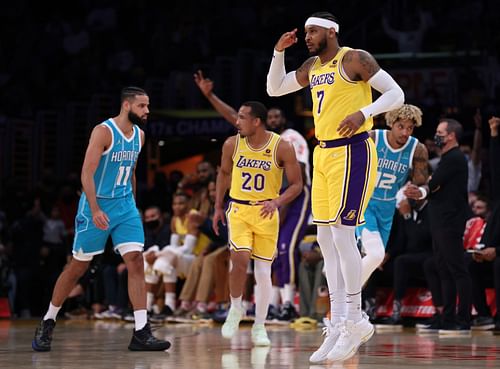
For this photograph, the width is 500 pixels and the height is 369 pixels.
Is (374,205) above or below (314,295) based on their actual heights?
above

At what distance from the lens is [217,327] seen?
11633 mm

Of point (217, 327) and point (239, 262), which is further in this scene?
point (217, 327)

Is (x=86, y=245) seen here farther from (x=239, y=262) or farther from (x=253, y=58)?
(x=253, y=58)

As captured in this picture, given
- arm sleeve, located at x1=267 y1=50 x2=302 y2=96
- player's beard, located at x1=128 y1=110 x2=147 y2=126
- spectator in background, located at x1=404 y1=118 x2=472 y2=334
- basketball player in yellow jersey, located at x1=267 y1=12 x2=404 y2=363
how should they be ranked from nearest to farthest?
1. basketball player in yellow jersey, located at x1=267 y1=12 x2=404 y2=363
2. arm sleeve, located at x1=267 y1=50 x2=302 y2=96
3. player's beard, located at x1=128 y1=110 x2=147 y2=126
4. spectator in background, located at x1=404 y1=118 x2=472 y2=334

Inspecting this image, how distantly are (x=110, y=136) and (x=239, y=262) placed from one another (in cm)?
168

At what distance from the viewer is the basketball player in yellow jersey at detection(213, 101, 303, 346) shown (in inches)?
344

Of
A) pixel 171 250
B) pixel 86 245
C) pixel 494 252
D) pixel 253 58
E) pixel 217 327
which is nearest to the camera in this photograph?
pixel 86 245

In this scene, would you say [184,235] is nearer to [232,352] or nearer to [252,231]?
[252,231]

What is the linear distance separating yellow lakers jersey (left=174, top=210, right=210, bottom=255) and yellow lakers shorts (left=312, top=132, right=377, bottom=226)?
248 inches

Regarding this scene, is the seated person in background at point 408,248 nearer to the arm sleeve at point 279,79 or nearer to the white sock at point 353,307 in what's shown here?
the arm sleeve at point 279,79

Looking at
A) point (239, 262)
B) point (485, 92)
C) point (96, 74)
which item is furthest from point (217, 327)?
point (96, 74)

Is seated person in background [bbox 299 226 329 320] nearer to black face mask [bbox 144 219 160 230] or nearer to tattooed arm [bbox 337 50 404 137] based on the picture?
black face mask [bbox 144 219 160 230]

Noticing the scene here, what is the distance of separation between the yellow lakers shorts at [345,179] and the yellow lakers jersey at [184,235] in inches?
248

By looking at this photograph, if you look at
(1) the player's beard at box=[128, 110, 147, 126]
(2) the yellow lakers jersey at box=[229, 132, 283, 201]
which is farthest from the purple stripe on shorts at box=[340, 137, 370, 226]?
(2) the yellow lakers jersey at box=[229, 132, 283, 201]
